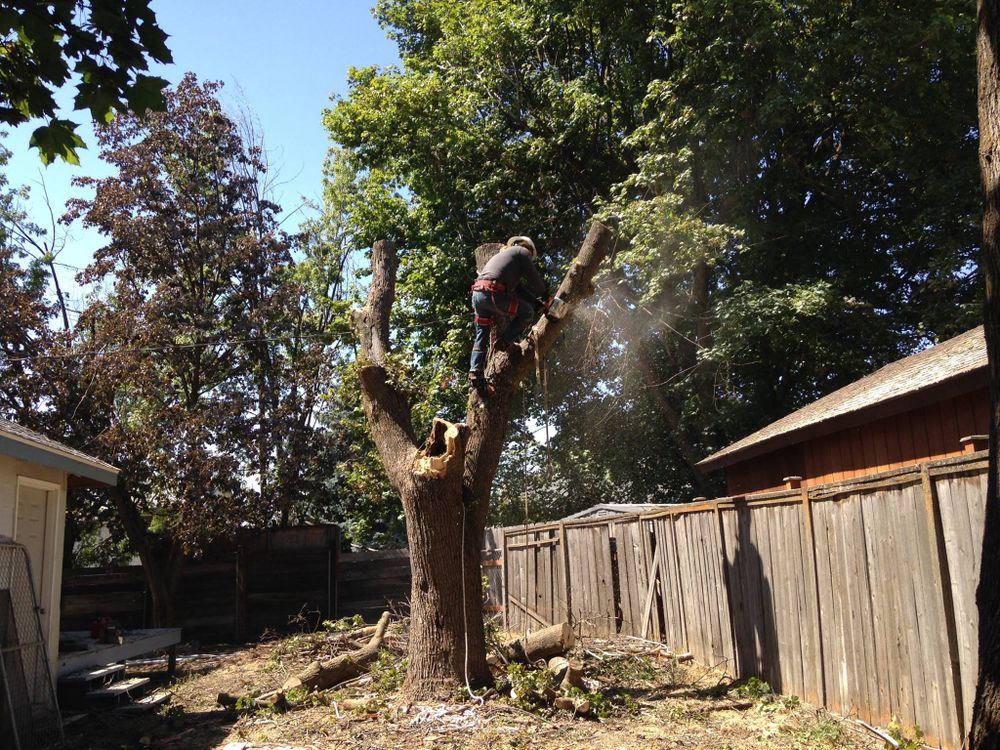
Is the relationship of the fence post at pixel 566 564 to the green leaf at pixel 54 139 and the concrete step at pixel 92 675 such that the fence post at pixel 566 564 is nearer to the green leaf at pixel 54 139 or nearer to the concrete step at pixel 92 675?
the concrete step at pixel 92 675

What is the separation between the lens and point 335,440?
771 inches

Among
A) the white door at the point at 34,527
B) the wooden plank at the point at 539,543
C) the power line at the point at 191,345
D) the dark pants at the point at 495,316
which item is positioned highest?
the power line at the point at 191,345

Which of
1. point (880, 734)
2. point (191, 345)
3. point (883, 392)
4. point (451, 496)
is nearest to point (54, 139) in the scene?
point (451, 496)

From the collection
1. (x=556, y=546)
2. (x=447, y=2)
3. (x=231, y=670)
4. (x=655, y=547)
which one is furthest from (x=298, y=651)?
(x=447, y=2)

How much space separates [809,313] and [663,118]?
4.98 m

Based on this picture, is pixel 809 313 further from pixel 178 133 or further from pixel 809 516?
pixel 178 133

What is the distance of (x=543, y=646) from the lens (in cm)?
922

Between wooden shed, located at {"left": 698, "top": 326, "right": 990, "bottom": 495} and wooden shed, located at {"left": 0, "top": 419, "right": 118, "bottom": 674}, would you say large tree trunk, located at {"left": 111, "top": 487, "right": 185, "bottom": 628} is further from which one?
wooden shed, located at {"left": 698, "top": 326, "right": 990, "bottom": 495}

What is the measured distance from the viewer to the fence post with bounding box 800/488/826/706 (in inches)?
272

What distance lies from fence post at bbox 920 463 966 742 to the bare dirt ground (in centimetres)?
95

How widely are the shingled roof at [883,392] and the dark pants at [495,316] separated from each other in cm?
393

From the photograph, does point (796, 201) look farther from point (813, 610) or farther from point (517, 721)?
point (517, 721)

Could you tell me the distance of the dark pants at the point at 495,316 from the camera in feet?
27.7

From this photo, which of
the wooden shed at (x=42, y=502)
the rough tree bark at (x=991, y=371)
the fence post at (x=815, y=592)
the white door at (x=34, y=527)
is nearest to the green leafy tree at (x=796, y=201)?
the fence post at (x=815, y=592)
